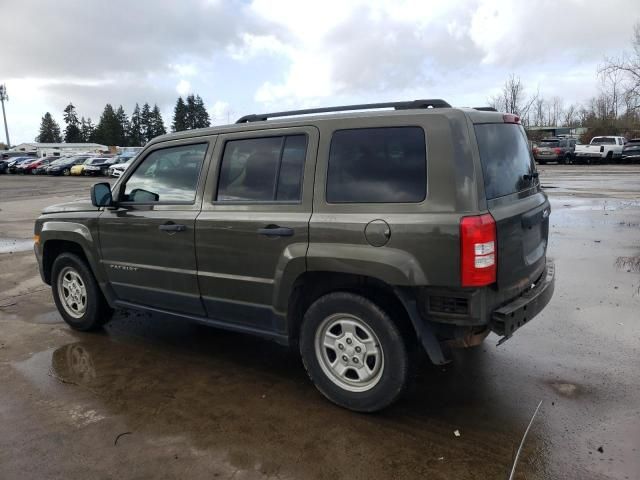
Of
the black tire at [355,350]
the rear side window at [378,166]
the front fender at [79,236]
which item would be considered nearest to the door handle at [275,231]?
the rear side window at [378,166]

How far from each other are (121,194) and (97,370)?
154 centimetres

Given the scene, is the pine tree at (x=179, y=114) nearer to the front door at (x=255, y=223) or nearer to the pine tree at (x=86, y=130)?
the pine tree at (x=86, y=130)

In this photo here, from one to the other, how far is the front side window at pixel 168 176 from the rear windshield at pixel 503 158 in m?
2.17

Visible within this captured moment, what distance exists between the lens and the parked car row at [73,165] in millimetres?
40406

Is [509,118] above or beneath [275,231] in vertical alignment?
above

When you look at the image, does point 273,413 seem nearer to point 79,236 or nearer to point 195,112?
point 79,236

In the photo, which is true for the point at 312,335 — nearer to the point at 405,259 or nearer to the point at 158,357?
the point at 405,259

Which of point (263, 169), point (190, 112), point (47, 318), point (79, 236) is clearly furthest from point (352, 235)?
point (190, 112)

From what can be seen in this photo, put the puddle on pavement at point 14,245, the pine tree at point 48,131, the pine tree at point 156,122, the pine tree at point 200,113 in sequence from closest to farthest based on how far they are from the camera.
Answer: the puddle on pavement at point 14,245, the pine tree at point 200,113, the pine tree at point 156,122, the pine tree at point 48,131

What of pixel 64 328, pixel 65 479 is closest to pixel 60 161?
pixel 64 328

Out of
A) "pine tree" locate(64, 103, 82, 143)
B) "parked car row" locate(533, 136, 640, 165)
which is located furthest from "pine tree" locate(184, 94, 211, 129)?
"parked car row" locate(533, 136, 640, 165)

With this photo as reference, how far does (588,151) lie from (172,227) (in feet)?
123

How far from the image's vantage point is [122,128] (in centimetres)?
11656

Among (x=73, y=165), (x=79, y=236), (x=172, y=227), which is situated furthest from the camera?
(x=73, y=165)
